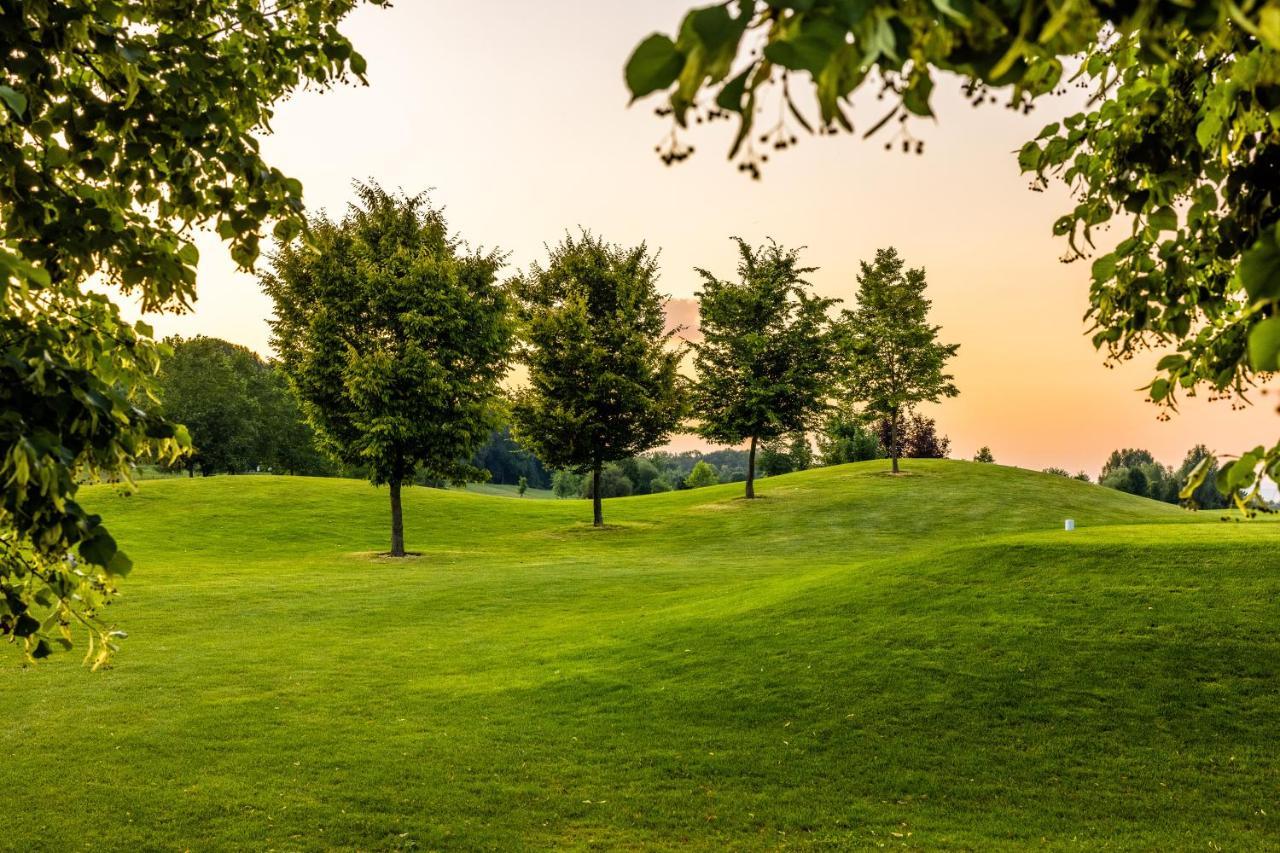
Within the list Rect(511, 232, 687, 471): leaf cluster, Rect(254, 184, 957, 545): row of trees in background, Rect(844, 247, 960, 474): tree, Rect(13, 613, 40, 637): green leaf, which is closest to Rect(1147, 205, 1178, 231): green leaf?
Rect(13, 613, 40, 637): green leaf

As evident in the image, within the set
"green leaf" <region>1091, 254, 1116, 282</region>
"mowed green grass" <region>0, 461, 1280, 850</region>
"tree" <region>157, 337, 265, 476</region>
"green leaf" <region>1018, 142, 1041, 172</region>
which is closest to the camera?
"green leaf" <region>1091, 254, 1116, 282</region>

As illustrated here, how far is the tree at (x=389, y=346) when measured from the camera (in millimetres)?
33062

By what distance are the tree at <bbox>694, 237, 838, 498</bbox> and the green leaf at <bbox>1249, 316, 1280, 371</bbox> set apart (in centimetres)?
4822

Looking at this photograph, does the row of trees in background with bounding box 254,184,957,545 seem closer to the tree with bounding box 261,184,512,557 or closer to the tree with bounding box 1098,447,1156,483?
the tree with bounding box 261,184,512,557

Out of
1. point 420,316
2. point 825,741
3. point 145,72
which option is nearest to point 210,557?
point 420,316

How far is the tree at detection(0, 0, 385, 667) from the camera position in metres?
3.95

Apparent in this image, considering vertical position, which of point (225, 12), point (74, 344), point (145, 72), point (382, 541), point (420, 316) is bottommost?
point (382, 541)

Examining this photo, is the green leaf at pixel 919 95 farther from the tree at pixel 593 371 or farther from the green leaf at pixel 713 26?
the tree at pixel 593 371

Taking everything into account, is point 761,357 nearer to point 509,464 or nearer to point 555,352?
point 555,352

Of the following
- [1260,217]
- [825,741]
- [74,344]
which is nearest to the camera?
[1260,217]

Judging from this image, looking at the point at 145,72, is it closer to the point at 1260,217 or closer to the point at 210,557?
the point at 1260,217

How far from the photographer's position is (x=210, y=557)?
34.0m

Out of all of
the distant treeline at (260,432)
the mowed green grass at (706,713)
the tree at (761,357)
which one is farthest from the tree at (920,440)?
the mowed green grass at (706,713)

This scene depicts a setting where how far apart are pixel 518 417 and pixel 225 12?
1451 inches
